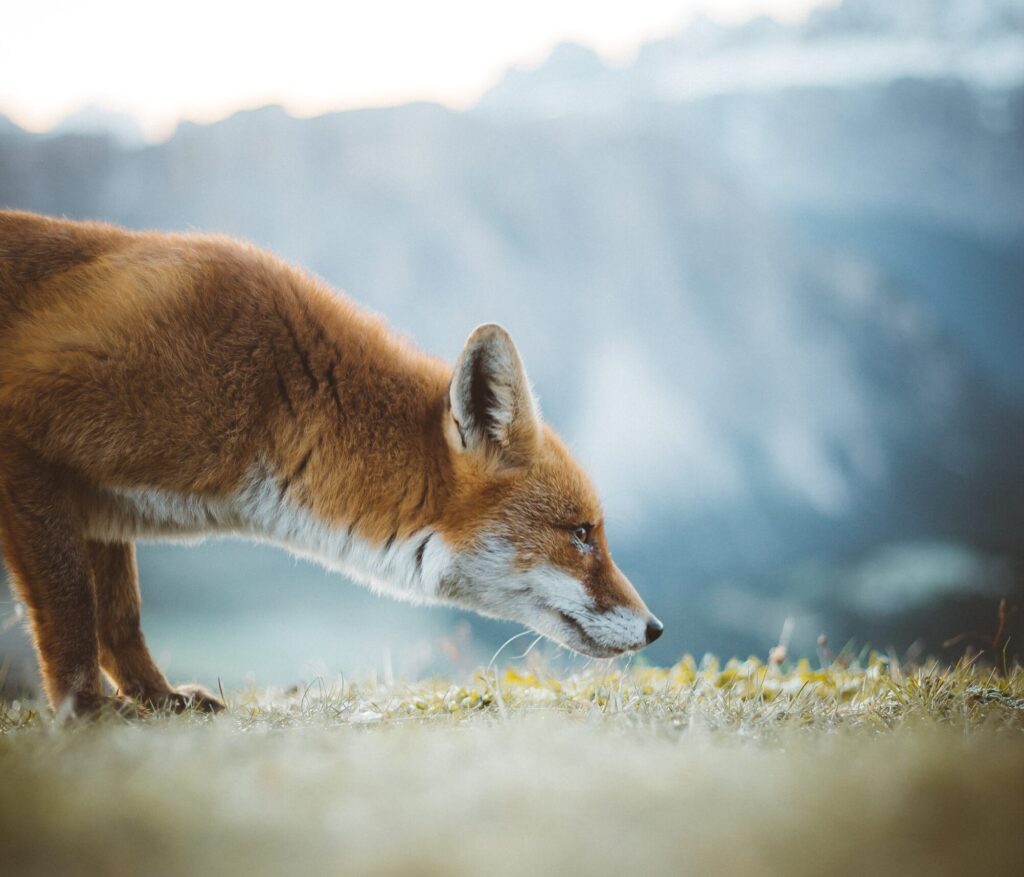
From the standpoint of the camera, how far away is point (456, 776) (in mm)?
1850

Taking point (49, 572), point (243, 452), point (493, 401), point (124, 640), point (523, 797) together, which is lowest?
point (124, 640)

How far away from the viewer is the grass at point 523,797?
1383 millimetres

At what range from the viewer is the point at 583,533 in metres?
3.46

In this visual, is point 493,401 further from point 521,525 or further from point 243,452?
point 243,452

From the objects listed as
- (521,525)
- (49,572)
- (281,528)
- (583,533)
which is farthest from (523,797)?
(49,572)

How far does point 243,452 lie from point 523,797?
1938 millimetres

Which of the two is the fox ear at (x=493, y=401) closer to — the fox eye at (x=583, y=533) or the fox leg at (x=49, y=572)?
the fox eye at (x=583, y=533)

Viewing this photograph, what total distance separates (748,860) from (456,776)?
2.38 ft

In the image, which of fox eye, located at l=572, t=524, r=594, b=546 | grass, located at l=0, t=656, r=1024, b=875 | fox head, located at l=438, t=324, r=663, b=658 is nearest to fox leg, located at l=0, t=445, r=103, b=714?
grass, located at l=0, t=656, r=1024, b=875

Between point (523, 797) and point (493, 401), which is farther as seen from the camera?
point (493, 401)

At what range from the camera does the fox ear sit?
311 centimetres

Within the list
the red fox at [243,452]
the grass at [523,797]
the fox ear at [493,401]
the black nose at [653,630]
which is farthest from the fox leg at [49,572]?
the black nose at [653,630]

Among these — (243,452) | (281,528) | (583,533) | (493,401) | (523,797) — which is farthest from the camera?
(583,533)

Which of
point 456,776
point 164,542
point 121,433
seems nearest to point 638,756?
point 456,776
